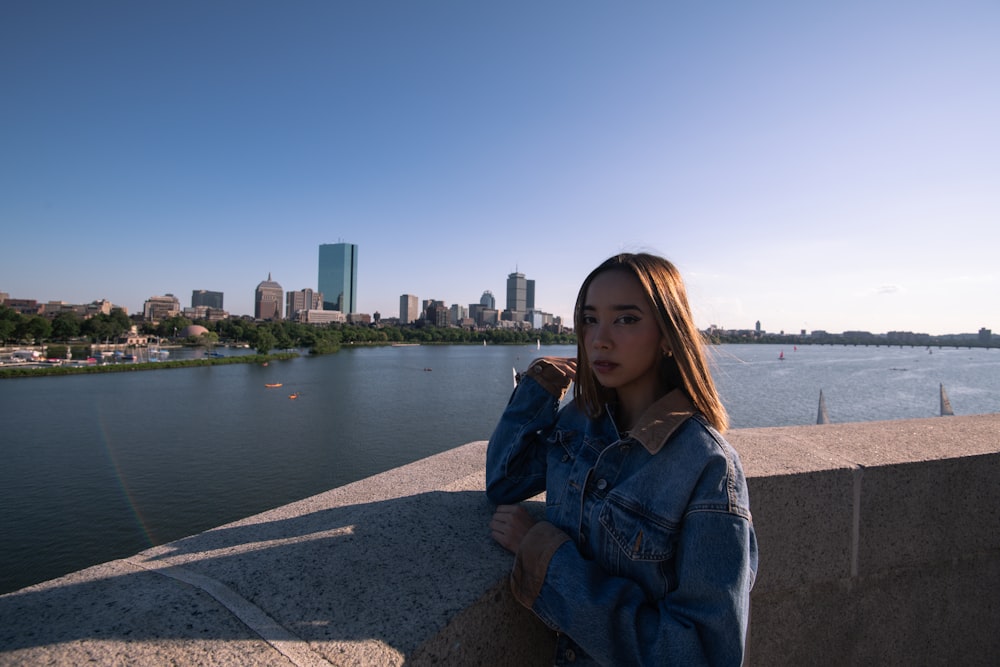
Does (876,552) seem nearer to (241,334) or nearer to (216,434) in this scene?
(216,434)

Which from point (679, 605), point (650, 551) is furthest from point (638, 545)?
point (679, 605)

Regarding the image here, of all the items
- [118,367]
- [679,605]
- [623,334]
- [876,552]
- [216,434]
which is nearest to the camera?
[679,605]

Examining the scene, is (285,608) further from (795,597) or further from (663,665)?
(795,597)

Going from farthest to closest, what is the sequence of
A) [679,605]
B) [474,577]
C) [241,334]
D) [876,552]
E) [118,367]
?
1. [241,334]
2. [118,367]
3. [876,552]
4. [474,577]
5. [679,605]

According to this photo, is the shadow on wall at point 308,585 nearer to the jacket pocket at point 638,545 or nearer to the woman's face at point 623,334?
the jacket pocket at point 638,545

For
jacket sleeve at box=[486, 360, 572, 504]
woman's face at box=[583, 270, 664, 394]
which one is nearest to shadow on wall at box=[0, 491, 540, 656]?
jacket sleeve at box=[486, 360, 572, 504]

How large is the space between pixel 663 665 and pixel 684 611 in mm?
115

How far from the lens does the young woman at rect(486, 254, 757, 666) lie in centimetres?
107

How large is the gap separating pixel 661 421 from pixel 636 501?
20cm

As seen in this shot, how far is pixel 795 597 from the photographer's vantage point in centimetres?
193

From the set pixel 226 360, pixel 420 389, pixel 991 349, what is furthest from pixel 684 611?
pixel 991 349

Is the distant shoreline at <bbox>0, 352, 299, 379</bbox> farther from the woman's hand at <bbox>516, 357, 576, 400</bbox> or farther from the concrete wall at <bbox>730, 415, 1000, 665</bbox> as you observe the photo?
the concrete wall at <bbox>730, 415, 1000, 665</bbox>

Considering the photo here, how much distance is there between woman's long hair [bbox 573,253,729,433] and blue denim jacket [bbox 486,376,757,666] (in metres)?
0.07

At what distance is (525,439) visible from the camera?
175 cm
